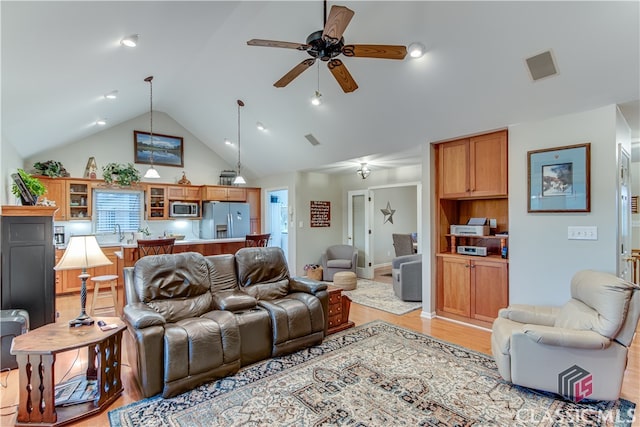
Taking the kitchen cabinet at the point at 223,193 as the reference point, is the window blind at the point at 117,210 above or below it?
below

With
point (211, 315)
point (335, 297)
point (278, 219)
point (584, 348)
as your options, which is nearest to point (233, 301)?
point (211, 315)

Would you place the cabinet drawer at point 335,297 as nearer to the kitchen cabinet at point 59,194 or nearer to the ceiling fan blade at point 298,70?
the ceiling fan blade at point 298,70

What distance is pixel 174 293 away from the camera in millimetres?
3141

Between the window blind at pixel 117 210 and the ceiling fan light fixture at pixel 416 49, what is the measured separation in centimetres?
619

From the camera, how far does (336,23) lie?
86.0 inches

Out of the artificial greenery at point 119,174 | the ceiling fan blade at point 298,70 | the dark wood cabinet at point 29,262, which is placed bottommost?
the dark wood cabinet at point 29,262

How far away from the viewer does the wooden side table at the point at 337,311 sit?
152 inches

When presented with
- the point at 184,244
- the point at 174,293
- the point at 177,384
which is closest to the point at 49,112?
the point at 184,244

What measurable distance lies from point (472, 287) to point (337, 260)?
129 inches

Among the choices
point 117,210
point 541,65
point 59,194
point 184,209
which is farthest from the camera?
point 184,209

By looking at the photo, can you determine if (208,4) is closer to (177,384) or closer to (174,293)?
(174,293)

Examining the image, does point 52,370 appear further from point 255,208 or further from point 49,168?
point 255,208

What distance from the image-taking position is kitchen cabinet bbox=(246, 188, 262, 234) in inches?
316

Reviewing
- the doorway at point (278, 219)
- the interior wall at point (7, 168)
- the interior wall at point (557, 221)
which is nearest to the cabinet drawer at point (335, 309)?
the interior wall at point (557, 221)
